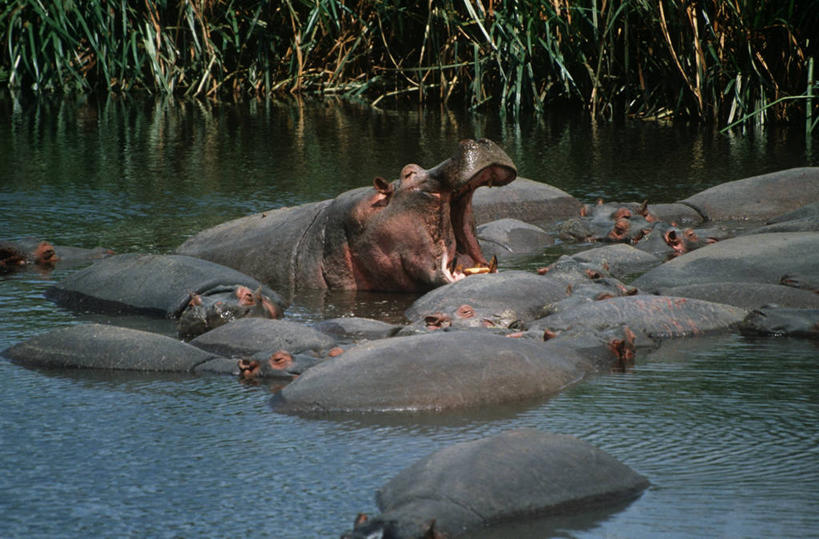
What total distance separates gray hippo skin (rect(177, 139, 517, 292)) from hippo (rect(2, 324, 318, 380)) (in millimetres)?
1911

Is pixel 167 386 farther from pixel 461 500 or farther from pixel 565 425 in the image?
pixel 461 500

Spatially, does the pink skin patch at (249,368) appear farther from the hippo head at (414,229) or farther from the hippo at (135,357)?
the hippo head at (414,229)

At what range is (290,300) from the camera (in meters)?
7.21

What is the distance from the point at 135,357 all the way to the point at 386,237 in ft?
7.13

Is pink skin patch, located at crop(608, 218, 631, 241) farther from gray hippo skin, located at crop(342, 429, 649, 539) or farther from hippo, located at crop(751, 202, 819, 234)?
gray hippo skin, located at crop(342, 429, 649, 539)

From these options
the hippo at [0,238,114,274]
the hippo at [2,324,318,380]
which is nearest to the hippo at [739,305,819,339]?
the hippo at [2,324,318,380]

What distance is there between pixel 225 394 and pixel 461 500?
1.75 metres

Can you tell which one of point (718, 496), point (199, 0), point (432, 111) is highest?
point (199, 0)

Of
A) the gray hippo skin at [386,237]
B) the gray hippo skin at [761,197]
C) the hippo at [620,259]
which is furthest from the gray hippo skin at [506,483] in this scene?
the gray hippo skin at [761,197]

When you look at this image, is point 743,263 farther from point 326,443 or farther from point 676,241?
point 326,443

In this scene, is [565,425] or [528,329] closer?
[565,425]

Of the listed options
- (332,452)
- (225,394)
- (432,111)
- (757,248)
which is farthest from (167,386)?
(432,111)

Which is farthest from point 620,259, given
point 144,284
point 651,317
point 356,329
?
point 144,284

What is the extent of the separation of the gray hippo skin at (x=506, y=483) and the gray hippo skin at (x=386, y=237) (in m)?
3.12
